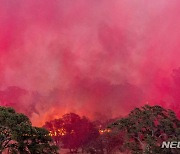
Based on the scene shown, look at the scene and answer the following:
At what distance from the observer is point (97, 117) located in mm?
146875

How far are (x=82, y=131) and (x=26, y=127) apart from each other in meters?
72.8

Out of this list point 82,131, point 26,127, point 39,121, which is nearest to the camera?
point 26,127

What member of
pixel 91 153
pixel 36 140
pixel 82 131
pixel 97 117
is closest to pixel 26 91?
pixel 97 117

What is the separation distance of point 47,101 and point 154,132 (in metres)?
113

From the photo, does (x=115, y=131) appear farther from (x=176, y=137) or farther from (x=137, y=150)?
(x=176, y=137)

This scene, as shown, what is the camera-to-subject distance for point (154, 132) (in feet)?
159

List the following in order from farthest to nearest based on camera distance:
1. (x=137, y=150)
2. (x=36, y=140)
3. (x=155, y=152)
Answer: (x=137, y=150) < (x=155, y=152) < (x=36, y=140)

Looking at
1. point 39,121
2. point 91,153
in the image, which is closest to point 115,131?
point 91,153

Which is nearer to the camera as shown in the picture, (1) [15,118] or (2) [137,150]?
(1) [15,118]

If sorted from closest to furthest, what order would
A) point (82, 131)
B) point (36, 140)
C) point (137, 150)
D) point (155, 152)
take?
point (36, 140) < point (155, 152) < point (137, 150) < point (82, 131)

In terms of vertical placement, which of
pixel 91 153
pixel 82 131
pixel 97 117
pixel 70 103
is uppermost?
pixel 70 103

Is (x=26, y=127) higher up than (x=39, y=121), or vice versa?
(x=39, y=121)

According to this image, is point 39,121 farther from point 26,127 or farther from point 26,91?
point 26,127

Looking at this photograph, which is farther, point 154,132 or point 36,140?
point 154,132
